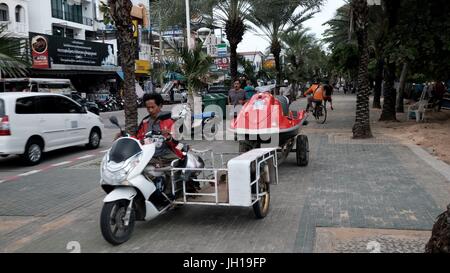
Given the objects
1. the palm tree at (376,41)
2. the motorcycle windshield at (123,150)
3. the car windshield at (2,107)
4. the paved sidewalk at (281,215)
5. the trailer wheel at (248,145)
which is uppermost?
the palm tree at (376,41)

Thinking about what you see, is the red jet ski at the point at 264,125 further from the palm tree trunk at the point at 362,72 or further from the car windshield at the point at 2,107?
the car windshield at the point at 2,107

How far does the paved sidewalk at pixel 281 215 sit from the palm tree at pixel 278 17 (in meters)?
15.0

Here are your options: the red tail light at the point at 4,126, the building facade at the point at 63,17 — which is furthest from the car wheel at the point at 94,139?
the building facade at the point at 63,17

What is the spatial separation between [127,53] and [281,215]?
16.9 feet

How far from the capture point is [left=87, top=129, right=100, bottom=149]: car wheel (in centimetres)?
1298

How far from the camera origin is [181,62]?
17219 millimetres

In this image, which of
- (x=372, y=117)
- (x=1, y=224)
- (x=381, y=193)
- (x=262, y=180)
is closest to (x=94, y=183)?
(x=1, y=224)

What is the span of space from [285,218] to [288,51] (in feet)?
157

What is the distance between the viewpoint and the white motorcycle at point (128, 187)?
4834 mm

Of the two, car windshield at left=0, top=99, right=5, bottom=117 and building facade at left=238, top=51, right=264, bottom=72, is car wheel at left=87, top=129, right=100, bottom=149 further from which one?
building facade at left=238, top=51, right=264, bottom=72

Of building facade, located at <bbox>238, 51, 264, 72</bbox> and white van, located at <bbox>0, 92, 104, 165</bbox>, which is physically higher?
building facade, located at <bbox>238, 51, 264, 72</bbox>

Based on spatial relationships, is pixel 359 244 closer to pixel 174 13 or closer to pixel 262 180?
pixel 262 180

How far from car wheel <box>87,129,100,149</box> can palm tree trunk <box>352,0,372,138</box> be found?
728cm

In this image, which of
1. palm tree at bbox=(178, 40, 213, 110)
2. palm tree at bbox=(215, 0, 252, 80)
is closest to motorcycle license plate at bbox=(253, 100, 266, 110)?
palm tree at bbox=(178, 40, 213, 110)
